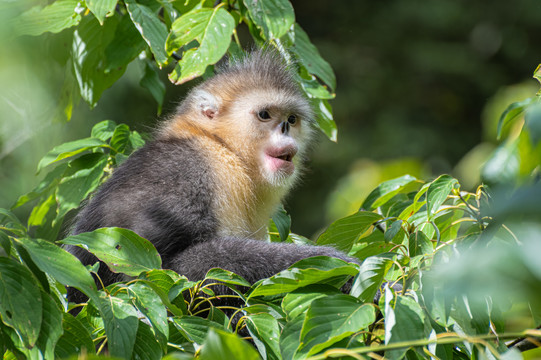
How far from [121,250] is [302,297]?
635 millimetres

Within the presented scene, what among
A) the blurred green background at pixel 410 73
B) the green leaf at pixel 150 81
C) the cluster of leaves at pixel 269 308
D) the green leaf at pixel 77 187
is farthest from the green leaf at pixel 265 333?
the blurred green background at pixel 410 73

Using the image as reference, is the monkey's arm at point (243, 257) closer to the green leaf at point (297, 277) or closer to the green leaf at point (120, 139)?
the green leaf at point (297, 277)

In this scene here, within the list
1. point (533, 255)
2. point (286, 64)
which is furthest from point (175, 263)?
point (533, 255)

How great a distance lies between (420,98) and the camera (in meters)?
10.8

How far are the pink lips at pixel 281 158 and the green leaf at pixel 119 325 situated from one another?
200 cm

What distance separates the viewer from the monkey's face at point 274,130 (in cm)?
375

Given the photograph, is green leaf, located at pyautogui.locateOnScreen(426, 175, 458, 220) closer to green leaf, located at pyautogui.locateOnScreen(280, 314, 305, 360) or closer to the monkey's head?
green leaf, located at pyautogui.locateOnScreen(280, 314, 305, 360)

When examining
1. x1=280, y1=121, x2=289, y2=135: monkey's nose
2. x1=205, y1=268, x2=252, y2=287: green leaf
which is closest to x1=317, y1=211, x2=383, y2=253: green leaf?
x1=205, y1=268, x2=252, y2=287: green leaf

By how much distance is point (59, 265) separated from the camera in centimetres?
162

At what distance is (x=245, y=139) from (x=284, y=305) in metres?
2.07

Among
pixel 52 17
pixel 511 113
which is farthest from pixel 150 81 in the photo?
pixel 511 113

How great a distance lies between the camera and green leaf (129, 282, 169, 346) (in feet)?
5.97

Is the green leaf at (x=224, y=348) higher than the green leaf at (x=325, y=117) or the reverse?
higher

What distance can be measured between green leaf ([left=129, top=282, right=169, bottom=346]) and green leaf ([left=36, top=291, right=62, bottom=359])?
0.25m
